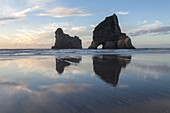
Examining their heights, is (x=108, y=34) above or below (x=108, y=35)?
above

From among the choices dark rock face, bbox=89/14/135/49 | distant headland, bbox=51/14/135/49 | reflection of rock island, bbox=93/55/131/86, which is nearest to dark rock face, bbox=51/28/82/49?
distant headland, bbox=51/14/135/49

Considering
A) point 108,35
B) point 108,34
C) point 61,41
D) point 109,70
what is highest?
point 108,34

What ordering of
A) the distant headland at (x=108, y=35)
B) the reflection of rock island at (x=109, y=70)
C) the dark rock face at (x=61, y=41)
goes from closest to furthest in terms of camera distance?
1. the reflection of rock island at (x=109, y=70)
2. the distant headland at (x=108, y=35)
3. the dark rock face at (x=61, y=41)

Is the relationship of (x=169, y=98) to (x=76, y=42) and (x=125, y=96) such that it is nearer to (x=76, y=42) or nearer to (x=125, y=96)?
(x=125, y=96)

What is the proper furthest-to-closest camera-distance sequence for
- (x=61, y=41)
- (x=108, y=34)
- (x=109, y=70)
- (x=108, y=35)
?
(x=61, y=41) → (x=108, y=34) → (x=108, y=35) → (x=109, y=70)

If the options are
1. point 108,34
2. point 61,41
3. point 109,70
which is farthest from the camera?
point 61,41

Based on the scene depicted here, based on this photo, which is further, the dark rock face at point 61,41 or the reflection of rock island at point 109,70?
the dark rock face at point 61,41

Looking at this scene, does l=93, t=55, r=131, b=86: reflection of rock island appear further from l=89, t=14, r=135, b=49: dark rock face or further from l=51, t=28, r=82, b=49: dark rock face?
l=51, t=28, r=82, b=49: dark rock face

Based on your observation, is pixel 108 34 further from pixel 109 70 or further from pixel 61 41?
pixel 109 70

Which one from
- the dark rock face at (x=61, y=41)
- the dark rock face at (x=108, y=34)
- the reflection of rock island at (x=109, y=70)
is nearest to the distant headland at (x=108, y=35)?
the dark rock face at (x=108, y=34)

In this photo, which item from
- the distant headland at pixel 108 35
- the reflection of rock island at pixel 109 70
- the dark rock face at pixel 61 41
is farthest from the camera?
the dark rock face at pixel 61 41

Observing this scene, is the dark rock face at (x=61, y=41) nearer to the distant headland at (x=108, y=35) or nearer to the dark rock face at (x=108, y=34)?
the distant headland at (x=108, y=35)

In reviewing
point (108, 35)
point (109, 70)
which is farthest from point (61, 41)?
point (109, 70)

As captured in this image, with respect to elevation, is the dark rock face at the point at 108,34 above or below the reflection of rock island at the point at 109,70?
above
